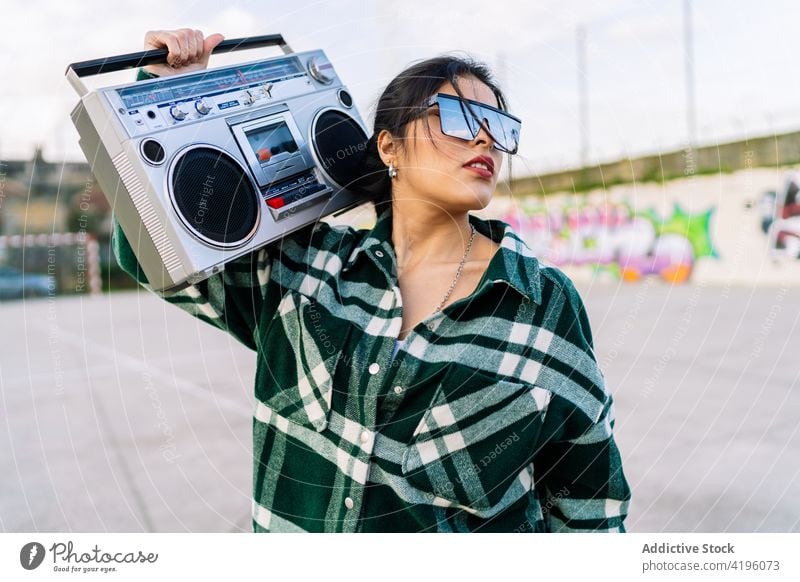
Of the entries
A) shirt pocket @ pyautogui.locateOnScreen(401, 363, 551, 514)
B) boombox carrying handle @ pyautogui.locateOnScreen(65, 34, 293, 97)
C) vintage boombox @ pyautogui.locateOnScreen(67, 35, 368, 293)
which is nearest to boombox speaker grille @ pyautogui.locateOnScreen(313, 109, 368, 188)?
vintage boombox @ pyautogui.locateOnScreen(67, 35, 368, 293)

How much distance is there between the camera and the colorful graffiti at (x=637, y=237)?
12.7m

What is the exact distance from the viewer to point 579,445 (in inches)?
52.1

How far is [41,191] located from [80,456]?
1102 centimetres

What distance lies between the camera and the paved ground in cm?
353

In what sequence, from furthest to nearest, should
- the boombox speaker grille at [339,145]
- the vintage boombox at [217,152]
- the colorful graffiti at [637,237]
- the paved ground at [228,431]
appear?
the colorful graffiti at [637,237]
the paved ground at [228,431]
the boombox speaker grille at [339,145]
the vintage boombox at [217,152]

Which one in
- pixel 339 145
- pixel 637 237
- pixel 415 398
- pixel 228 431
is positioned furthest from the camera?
pixel 637 237

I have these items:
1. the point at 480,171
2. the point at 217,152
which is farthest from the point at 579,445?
the point at 217,152

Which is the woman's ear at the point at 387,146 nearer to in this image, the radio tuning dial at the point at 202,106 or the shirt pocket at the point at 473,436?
the radio tuning dial at the point at 202,106

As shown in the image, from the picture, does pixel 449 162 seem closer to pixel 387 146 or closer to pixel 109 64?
pixel 387 146

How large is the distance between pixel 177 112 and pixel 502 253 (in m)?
0.65

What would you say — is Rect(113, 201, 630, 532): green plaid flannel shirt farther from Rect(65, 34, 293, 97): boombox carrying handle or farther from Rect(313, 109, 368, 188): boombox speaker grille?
Rect(65, 34, 293, 97): boombox carrying handle

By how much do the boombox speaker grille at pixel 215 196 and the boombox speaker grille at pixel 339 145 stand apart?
0.19 meters

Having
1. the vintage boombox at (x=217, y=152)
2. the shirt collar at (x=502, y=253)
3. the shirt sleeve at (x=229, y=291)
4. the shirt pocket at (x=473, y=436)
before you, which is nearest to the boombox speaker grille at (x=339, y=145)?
the vintage boombox at (x=217, y=152)
